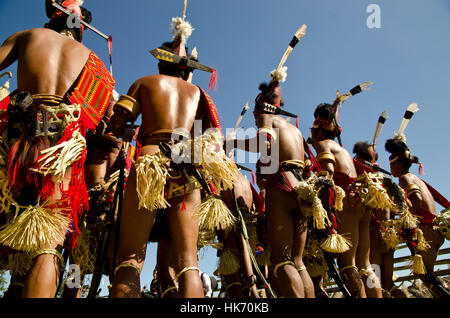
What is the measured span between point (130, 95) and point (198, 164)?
87 cm

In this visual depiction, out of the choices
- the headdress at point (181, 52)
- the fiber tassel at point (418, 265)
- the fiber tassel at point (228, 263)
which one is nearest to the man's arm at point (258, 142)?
the headdress at point (181, 52)

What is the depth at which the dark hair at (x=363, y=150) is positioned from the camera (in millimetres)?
7453

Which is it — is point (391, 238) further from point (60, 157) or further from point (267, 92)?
point (60, 157)

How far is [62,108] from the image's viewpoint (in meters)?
2.67

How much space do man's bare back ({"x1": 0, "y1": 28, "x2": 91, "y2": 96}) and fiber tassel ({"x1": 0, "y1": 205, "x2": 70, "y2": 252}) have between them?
100cm

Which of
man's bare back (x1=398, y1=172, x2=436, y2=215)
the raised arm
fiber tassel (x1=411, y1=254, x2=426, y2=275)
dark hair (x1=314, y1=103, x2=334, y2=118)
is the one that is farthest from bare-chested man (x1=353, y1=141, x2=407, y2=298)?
the raised arm

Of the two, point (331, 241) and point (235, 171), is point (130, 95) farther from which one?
point (331, 241)

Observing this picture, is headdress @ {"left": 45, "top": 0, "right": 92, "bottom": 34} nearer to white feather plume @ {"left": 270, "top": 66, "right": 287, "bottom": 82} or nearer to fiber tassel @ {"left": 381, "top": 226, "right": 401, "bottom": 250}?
white feather plume @ {"left": 270, "top": 66, "right": 287, "bottom": 82}

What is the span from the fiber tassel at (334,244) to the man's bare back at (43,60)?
328cm

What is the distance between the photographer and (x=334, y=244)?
4164 millimetres

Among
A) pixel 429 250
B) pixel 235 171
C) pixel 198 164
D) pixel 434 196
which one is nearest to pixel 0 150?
pixel 198 164

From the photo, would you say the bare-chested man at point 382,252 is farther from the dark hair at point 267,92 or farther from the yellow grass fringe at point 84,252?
the yellow grass fringe at point 84,252

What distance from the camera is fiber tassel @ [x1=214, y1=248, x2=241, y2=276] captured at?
14.8 feet

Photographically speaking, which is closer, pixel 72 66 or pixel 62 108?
pixel 62 108
